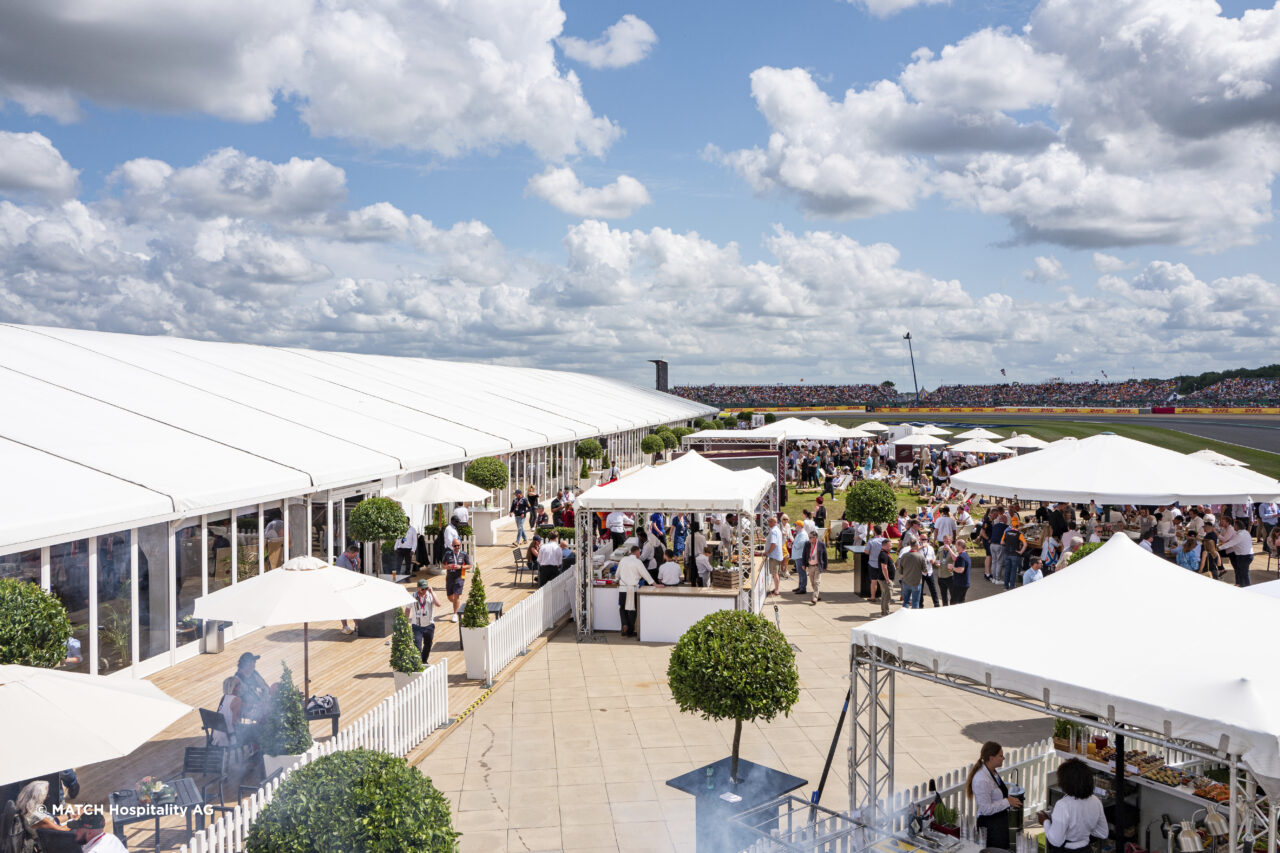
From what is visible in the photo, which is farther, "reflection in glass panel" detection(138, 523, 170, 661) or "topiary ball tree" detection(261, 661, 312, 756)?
"reflection in glass panel" detection(138, 523, 170, 661)

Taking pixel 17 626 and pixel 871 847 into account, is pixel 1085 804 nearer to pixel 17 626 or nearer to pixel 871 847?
pixel 871 847

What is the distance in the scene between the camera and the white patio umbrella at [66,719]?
17.3 feet

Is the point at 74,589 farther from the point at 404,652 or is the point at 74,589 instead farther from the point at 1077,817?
the point at 1077,817

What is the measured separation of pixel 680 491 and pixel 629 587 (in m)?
1.77

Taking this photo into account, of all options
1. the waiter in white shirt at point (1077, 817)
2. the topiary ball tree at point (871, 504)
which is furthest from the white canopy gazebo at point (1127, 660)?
the topiary ball tree at point (871, 504)

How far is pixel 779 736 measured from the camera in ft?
32.9

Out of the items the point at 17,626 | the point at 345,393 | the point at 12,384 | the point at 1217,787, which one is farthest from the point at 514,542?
the point at 1217,787

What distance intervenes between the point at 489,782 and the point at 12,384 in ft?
34.2

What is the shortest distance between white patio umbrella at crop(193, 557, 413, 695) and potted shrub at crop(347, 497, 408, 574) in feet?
19.4

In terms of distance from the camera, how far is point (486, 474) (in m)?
21.4

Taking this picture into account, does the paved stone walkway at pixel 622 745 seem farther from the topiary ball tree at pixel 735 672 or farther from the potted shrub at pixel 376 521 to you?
the potted shrub at pixel 376 521

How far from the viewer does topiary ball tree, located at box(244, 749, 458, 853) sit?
5293mm

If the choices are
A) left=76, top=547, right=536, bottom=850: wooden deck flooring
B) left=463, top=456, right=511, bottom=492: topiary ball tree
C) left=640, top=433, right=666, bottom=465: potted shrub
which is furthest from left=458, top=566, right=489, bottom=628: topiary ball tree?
left=640, top=433, right=666, bottom=465: potted shrub

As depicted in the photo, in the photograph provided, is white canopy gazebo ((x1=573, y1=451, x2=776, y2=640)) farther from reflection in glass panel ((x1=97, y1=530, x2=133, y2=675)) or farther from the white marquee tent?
reflection in glass panel ((x1=97, y1=530, x2=133, y2=675))
